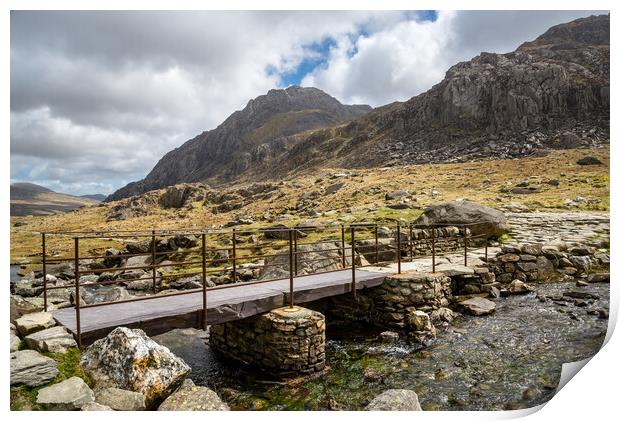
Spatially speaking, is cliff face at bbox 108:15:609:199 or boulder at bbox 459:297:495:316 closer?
boulder at bbox 459:297:495:316

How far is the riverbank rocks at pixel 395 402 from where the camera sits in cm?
693

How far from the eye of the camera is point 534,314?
12641mm

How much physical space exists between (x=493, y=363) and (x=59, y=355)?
8.91 meters

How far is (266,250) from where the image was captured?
25094mm

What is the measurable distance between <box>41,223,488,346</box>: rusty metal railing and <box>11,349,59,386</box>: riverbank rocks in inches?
35.1

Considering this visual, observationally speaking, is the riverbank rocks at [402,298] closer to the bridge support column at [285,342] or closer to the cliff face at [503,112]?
the bridge support column at [285,342]

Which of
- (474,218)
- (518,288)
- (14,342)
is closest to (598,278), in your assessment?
(518,288)

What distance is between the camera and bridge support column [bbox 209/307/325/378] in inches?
363

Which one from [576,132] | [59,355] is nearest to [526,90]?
[576,132]

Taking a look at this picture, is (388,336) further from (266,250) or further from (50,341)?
(266,250)

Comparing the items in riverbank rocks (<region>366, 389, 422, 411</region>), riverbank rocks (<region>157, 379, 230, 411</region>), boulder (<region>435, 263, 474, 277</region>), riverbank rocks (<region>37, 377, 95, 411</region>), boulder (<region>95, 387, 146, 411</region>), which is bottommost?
riverbank rocks (<region>366, 389, 422, 411</region>)

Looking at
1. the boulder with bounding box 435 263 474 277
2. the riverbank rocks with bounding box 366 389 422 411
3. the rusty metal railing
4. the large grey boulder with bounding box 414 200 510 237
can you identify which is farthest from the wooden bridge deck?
the large grey boulder with bounding box 414 200 510 237

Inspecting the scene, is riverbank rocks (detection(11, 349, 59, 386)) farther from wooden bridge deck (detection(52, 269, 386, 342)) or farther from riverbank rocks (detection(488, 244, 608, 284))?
riverbank rocks (detection(488, 244, 608, 284))
